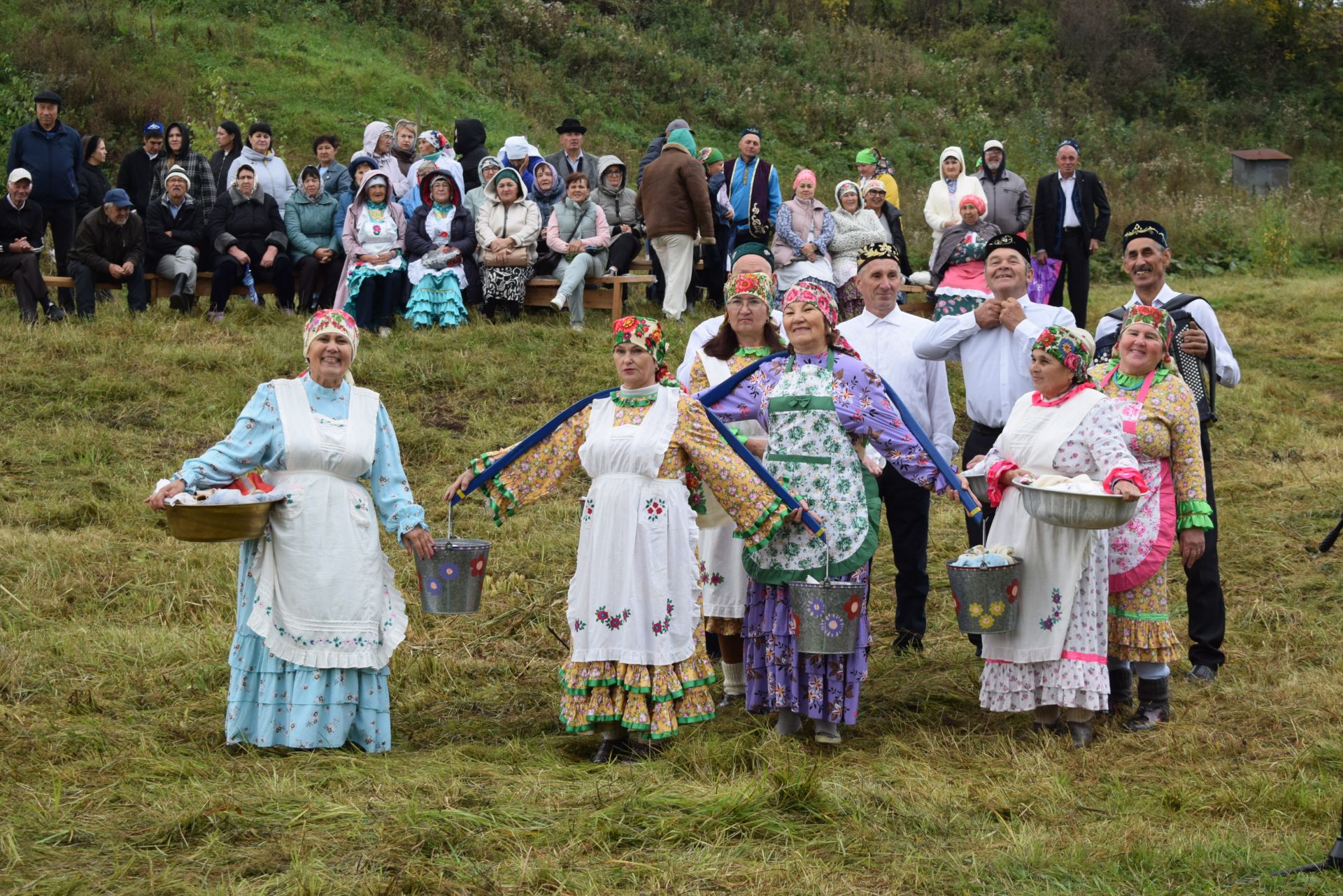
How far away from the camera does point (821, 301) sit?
607 cm

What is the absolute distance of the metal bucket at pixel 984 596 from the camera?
18.7 ft

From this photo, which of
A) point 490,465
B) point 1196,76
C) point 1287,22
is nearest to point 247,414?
point 490,465

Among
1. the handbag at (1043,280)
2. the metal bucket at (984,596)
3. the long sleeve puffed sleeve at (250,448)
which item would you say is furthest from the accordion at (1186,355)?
the handbag at (1043,280)

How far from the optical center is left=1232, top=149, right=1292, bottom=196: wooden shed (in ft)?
78.6

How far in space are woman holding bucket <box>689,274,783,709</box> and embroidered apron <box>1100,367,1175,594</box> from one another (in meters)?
1.58

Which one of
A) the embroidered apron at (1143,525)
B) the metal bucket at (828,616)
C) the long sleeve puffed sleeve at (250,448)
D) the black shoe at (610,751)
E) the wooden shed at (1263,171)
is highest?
the wooden shed at (1263,171)

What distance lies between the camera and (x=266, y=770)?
5316mm

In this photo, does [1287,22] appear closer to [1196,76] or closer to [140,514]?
[1196,76]

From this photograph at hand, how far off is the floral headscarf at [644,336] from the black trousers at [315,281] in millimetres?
7587

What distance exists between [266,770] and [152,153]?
978cm

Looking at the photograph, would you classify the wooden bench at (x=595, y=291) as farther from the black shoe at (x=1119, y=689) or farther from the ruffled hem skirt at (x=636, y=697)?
the ruffled hem skirt at (x=636, y=697)

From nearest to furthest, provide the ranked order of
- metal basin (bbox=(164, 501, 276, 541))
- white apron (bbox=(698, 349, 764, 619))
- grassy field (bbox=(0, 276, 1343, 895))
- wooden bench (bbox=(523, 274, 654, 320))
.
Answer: grassy field (bbox=(0, 276, 1343, 895)) < metal basin (bbox=(164, 501, 276, 541)) < white apron (bbox=(698, 349, 764, 619)) < wooden bench (bbox=(523, 274, 654, 320))

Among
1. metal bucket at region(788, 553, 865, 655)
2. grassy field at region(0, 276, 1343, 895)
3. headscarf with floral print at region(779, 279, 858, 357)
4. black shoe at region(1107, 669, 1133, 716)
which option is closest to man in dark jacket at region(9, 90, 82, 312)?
grassy field at region(0, 276, 1343, 895)

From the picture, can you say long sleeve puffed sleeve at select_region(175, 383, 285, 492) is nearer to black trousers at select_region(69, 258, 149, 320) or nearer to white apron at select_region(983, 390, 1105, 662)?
white apron at select_region(983, 390, 1105, 662)
